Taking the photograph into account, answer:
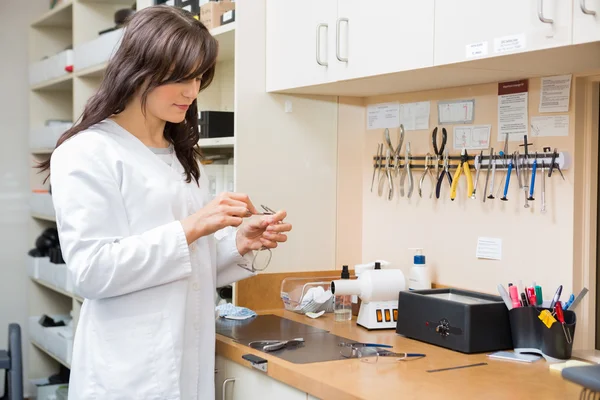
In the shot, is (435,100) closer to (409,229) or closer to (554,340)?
(409,229)

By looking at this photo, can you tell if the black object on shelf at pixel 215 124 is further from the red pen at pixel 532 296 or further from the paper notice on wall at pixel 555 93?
the red pen at pixel 532 296

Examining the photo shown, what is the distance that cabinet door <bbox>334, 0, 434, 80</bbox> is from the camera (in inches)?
72.9

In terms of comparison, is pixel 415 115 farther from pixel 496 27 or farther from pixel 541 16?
pixel 541 16

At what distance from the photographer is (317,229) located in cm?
254

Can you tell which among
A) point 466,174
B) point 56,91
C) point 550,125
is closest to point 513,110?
point 550,125

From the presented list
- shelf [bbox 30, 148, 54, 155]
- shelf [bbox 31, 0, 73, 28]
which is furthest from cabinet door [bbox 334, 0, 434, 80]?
shelf [bbox 30, 148, 54, 155]

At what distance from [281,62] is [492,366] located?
3.72 ft

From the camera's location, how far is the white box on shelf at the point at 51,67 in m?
3.81

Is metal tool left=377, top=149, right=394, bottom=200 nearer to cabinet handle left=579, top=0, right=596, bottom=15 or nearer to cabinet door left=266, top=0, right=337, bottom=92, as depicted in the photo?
→ cabinet door left=266, top=0, right=337, bottom=92

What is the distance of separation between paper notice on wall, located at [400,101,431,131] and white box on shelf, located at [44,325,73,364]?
207 centimetres

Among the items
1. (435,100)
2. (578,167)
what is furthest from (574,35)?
(435,100)

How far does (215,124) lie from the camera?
2.62 metres

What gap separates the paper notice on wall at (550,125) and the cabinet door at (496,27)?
38cm

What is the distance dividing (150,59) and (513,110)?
3.28 feet
